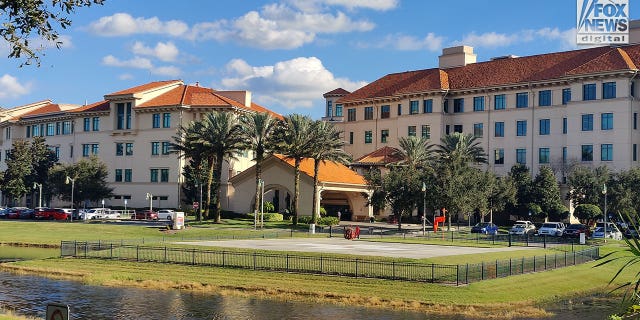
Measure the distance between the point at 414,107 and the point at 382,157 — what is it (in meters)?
9.51

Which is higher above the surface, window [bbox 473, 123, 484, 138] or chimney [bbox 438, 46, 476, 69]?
chimney [bbox 438, 46, 476, 69]

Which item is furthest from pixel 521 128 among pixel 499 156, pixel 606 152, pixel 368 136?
pixel 368 136

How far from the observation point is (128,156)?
105500mm

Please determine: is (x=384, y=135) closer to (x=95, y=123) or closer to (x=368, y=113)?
(x=368, y=113)

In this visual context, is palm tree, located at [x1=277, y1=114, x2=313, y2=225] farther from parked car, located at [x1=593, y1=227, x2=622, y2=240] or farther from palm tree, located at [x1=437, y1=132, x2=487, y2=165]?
parked car, located at [x1=593, y1=227, x2=622, y2=240]

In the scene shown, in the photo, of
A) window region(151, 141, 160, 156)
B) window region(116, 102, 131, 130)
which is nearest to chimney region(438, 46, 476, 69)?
window region(151, 141, 160, 156)

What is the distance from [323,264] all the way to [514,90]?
206 ft

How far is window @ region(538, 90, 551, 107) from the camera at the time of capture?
92062 mm

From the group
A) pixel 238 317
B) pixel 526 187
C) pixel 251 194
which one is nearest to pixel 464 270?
pixel 238 317

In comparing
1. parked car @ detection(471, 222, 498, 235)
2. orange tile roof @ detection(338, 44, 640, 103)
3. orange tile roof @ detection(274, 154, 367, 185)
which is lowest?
parked car @ detection(471, 222, 498, 235)

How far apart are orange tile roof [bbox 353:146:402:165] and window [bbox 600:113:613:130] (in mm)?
25460

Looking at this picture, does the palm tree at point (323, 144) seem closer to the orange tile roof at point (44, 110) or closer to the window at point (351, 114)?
the window at point (351, 114)

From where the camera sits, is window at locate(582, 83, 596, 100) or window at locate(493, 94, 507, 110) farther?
window at locate(493, 94, 507, 110)

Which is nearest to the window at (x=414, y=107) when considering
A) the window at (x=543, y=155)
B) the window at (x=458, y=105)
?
the window at (x=458, y=105)
